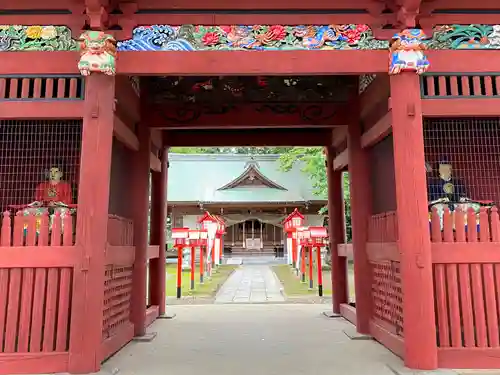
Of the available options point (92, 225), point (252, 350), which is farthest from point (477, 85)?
point (92, 225)

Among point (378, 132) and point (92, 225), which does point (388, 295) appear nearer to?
point (378, 132)

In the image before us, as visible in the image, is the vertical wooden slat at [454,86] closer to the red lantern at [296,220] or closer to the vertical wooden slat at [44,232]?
the vertical wooden slat at [44,232]

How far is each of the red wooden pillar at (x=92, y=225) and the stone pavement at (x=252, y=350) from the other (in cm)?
36

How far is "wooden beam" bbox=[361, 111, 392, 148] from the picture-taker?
4.98 m

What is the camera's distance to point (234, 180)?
24.9m

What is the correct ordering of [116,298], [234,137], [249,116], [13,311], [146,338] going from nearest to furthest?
[13,311]
[116,298]
[146,338]
[249,116]
[234,137]

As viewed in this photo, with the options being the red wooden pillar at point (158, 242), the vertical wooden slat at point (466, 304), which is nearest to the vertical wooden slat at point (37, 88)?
the red wooden pillar at point (158, 242)

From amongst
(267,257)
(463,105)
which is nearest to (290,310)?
(463,105)

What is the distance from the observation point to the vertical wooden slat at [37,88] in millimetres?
4441

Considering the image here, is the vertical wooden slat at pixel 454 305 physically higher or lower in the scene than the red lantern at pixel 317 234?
lower

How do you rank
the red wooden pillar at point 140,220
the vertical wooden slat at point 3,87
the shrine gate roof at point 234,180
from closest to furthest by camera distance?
1. the vertical wooden slat at point 3,87
2. the red wooden pillar at point 140,220
3. the shrine gate roof at point 234,180

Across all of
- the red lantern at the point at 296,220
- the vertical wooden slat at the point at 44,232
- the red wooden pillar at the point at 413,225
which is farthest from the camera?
the red lantern at the point at 296,220

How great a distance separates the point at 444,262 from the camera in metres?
4.30

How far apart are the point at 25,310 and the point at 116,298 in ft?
4.13
